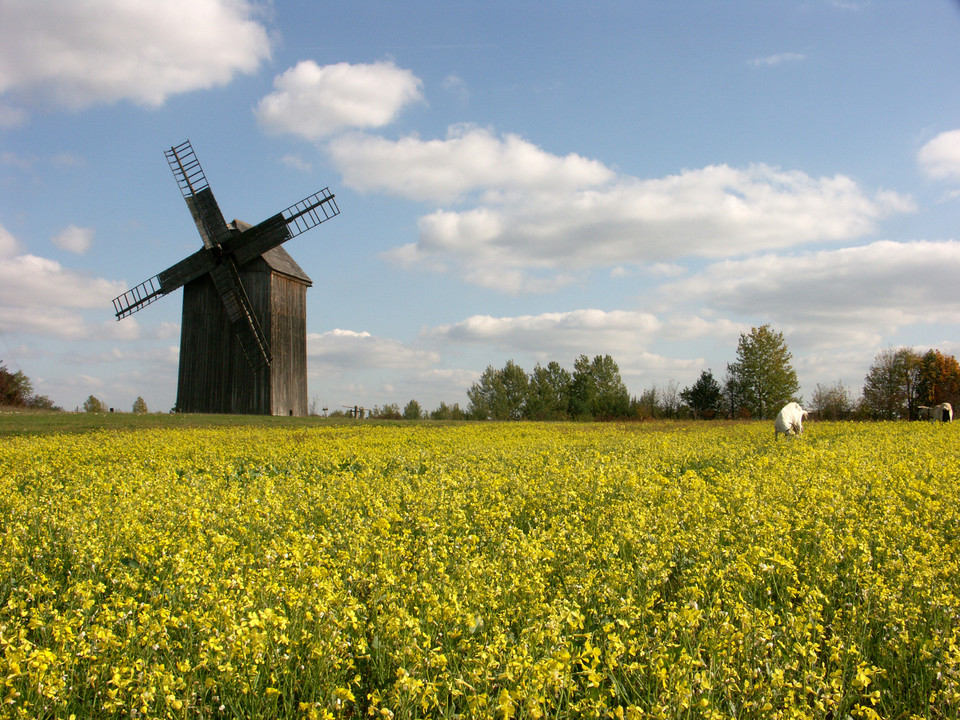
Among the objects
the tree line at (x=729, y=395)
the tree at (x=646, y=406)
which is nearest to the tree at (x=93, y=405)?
the tree line at (x=729, y=395)

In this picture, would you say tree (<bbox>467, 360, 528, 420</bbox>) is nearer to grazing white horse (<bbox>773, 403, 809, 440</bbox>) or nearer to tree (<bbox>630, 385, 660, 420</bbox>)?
tree (<bbox>630, 385, 660, 420</bbox>)

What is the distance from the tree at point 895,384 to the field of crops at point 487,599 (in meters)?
61.2

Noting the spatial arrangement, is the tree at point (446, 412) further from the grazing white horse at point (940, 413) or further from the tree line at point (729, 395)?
the grazing white horse at point (940, 413)

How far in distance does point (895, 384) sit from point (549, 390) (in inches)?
1294

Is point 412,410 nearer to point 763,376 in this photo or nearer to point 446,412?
point 446,412

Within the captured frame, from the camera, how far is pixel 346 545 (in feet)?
17.9

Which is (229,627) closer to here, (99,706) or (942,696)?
(99,706)

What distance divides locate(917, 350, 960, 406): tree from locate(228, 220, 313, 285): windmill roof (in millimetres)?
56238

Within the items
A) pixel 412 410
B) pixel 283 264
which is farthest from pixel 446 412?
pixel 283 264

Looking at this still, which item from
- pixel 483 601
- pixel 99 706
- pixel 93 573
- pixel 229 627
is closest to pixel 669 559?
pixel 483 601

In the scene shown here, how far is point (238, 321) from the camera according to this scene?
2923 cm

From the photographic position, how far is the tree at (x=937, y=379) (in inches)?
2361

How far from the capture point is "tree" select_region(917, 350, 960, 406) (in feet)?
197

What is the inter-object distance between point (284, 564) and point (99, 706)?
A: 1.22m
